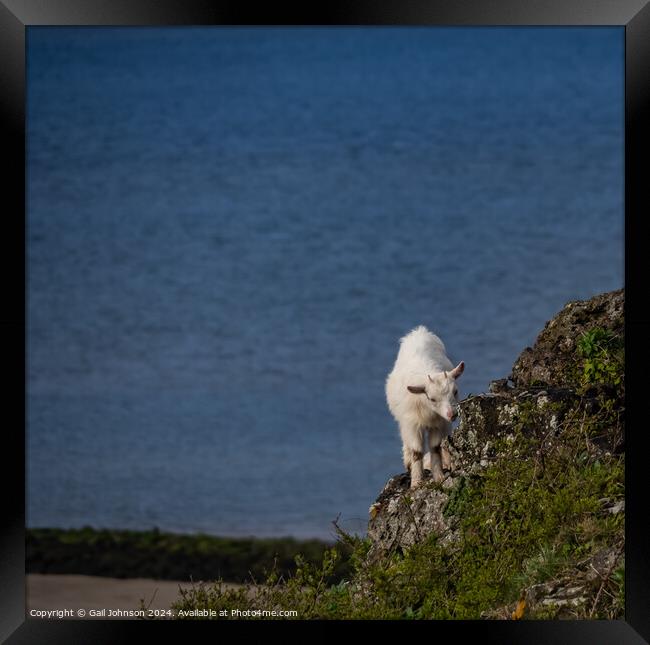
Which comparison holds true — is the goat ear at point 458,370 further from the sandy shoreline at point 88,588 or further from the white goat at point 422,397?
the sandy shoreline at point 88,588

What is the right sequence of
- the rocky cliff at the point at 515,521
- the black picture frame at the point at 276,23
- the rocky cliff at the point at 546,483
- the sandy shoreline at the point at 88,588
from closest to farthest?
the black picture frame at the point at 276,23 → the rocky cliff at the point at 546,483 → the rocky cliff at the point at 515,521 → the sandy shoreline at the point at 88,588

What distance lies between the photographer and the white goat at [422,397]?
8945mm

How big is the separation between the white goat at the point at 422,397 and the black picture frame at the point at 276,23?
2241 millimetres

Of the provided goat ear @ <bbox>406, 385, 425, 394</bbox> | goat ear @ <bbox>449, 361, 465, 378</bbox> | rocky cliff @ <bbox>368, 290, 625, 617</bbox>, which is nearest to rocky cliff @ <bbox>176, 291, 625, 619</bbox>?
rocky cliff @ <bbox>368, 290, 625, 617</bbox>

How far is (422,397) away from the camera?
9.25 m

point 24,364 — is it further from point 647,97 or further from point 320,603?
point 647,97

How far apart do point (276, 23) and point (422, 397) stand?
374 cm

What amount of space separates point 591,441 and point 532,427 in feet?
1.45

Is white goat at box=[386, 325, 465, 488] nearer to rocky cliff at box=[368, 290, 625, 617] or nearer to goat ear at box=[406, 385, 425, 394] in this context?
goat ear at box=[406, 385, 425, 394]

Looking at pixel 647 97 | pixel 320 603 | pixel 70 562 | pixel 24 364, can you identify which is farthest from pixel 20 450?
pixel 70 562

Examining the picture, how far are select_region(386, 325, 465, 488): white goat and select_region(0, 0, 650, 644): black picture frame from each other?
224 centimetres

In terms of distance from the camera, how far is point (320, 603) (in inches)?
296

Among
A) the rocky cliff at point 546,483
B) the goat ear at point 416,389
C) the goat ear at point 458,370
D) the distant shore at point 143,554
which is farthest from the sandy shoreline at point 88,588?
the goat ear at point 458,370

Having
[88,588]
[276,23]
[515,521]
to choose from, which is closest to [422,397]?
[515,521]
